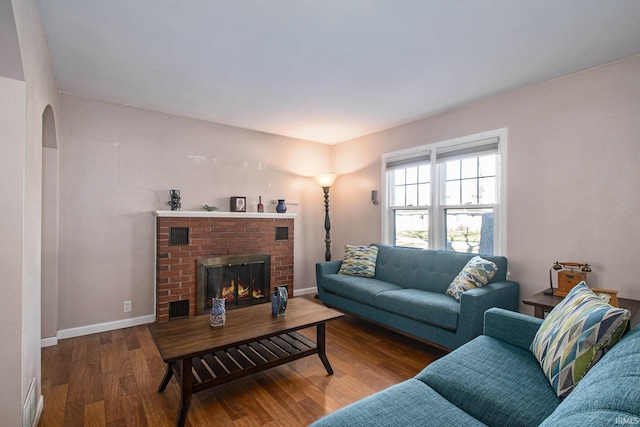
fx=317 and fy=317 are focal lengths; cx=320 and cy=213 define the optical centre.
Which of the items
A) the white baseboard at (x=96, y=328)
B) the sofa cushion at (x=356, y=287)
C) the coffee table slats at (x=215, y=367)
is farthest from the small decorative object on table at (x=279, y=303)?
the white baseboard at (x=96, y=328)

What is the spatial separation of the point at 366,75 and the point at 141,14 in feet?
5.82

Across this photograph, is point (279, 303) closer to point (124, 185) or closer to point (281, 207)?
point (281, 207)

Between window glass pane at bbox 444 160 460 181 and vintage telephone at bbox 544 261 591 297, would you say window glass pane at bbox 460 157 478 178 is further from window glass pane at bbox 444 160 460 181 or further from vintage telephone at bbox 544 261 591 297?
vintage telephone at bbox 544 261 591 297

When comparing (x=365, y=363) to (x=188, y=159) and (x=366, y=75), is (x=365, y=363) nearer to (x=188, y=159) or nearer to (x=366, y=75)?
(x=366, y=75)

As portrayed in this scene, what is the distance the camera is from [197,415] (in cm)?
206

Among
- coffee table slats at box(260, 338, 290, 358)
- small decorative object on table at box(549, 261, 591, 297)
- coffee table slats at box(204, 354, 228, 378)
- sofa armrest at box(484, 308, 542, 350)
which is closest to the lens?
sofa armrest at box(484, 308, 542, 350)

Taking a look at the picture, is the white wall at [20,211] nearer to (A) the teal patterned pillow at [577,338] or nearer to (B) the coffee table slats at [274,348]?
(B) the coffee table slats at [274,348]

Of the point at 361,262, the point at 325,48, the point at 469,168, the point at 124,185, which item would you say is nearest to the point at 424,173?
the point at 469,168

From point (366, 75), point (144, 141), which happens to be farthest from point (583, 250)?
point (144, 141)

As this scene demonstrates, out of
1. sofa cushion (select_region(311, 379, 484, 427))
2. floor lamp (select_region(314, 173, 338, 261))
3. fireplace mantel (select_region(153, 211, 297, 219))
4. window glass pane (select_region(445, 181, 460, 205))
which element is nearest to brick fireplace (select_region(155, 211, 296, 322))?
fireplace mantel (select_region(153, 211, 297, 219))

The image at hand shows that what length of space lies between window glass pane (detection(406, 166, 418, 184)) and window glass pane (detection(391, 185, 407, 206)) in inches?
6.0

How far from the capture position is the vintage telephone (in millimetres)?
2627

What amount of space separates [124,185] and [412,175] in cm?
358

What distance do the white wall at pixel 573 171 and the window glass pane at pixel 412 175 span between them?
74 centimetres
